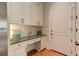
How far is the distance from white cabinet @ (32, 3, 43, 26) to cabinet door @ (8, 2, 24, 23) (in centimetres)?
14

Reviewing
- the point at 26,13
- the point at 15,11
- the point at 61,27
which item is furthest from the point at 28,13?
the point at 61,27

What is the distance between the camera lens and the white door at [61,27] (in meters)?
1.28

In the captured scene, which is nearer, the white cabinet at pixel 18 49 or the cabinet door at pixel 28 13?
the white cabinet at pixel 18 49

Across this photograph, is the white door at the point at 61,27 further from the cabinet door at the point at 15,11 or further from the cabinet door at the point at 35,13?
the cabinet door at the point at 15,11

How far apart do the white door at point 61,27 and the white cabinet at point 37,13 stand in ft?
0.37

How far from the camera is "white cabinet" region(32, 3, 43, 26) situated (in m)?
1.25

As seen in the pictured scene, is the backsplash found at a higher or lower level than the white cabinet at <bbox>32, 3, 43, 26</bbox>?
lower

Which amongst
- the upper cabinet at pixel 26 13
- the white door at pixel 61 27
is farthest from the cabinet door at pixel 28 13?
the white door at pixel 61 27

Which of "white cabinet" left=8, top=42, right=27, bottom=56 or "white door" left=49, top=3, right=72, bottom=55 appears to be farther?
"white door" left=49, top=3, right=72, bottom=55

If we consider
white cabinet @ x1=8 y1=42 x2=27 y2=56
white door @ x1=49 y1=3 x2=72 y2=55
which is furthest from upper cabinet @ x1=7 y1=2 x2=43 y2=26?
white cabinet @ x1=8 y1=42 x2=27 y2=56

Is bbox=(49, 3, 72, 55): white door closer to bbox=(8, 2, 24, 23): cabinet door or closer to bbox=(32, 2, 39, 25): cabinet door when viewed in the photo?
bbox=(32, 2, 39, 25): cabinet door

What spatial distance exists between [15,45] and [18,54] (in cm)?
10

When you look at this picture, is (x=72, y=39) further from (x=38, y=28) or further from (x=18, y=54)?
(x=18, y=54)

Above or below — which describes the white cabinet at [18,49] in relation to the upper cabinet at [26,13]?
below
